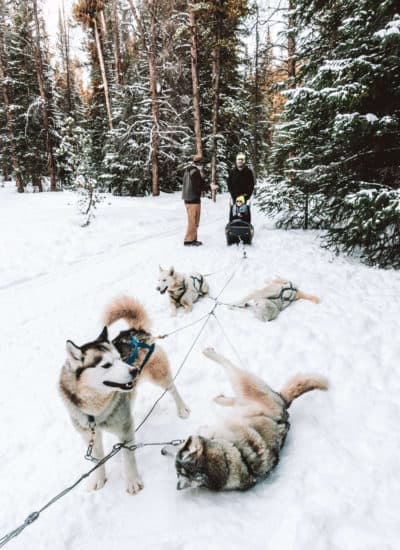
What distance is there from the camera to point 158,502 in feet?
6.17

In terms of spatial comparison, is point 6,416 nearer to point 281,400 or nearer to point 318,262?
point 281,400

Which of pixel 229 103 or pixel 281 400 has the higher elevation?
pixel 229 103

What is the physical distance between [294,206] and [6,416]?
8132 mm

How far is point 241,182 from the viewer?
7090 millimetres

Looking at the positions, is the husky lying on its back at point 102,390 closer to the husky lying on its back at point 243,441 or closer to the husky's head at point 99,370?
the husky's head at point 99,370

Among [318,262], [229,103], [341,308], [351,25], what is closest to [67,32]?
[229,103]

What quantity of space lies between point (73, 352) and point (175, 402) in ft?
4.05

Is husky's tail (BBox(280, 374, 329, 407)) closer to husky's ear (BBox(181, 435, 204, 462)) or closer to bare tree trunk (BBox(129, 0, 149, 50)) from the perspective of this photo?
husky's ear (BBox(181, 435, 204, 462))

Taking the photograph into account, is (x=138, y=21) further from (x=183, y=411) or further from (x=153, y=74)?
(x=183, y=411)

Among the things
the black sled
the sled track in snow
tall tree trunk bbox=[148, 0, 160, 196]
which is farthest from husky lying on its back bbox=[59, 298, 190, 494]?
tall tree trunk bbox=[148, 0, 160, 196]

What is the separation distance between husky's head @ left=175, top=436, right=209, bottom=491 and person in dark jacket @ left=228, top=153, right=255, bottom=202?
6222mm

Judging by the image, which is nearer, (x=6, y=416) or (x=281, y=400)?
(x=281, y=400)

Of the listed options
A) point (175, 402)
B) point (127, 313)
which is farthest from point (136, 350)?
point (175, 402)

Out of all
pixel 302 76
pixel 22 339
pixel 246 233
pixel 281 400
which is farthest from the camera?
pixel 246 233
